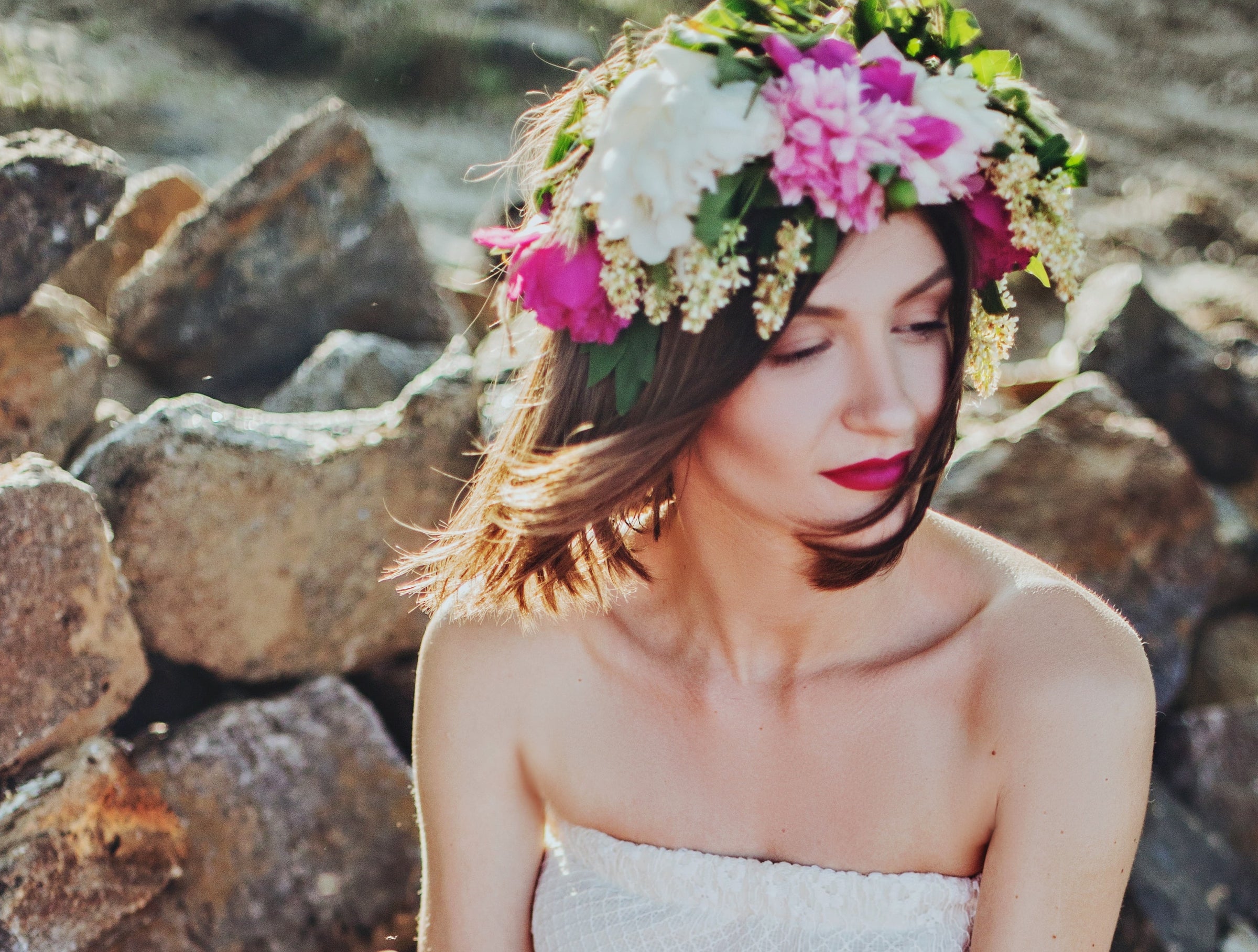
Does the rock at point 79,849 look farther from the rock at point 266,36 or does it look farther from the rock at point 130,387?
the rock at point 266,36

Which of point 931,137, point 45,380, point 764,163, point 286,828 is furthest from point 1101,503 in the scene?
point 45,380

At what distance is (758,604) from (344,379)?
171cm

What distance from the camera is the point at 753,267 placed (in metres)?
1.65

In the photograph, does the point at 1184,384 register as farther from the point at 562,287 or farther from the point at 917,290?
the point at 562,287

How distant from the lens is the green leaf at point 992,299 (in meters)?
1.90

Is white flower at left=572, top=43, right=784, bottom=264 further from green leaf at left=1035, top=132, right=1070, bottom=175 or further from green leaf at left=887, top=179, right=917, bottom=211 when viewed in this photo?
green leaf at left=1035, top=132, right=1070, bottom=175

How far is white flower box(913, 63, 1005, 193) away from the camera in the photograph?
163cm

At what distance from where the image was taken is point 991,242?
Result: 1810 mm

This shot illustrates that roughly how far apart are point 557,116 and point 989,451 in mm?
2016

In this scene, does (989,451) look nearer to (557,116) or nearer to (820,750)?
(820,750)

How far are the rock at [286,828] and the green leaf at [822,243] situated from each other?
173 cm

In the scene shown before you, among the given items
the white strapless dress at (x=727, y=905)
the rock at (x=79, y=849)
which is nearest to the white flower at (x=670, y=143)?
the white strapless dress at (x=727, y=905)

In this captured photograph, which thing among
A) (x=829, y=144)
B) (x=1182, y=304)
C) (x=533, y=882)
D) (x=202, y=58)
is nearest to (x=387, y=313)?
(x=533, y=882)

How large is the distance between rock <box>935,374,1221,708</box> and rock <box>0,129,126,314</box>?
2.42 meters
